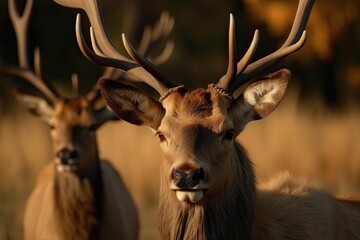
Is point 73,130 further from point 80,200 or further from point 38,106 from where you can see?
point 38,106

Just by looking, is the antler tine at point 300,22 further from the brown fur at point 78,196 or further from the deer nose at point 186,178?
the brown fur at point 78,196

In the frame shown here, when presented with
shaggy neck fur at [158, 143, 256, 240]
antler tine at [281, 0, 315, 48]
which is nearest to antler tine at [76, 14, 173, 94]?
shaggy neck fur at [158, 143, 256, 240]

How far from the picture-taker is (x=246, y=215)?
566cm

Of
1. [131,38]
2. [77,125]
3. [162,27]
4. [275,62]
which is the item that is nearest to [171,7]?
[131,38]

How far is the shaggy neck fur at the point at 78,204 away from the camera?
8.49 metres

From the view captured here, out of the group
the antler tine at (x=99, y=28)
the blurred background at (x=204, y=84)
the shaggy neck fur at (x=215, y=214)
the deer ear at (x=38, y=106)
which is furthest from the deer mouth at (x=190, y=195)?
the deer ear at (x=38, y=106)

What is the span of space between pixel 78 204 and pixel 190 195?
355 cm

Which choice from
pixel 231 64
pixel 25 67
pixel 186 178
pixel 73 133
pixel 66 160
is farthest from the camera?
pixel 25 67

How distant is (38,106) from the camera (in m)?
9.38

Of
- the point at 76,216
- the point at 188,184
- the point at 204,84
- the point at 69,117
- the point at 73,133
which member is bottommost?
the point at 204,84

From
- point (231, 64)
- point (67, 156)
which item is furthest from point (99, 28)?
point (67, 156)

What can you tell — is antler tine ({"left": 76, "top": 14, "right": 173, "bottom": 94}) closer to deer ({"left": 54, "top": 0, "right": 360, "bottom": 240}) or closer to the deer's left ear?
deer ({"left": 54, "top": 0, "right": 360, "bottom": 240})

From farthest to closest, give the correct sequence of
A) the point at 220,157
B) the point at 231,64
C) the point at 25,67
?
the point at 25,67
the point at 231,64
the point at 220,157

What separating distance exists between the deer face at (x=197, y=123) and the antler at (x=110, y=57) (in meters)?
0.13
